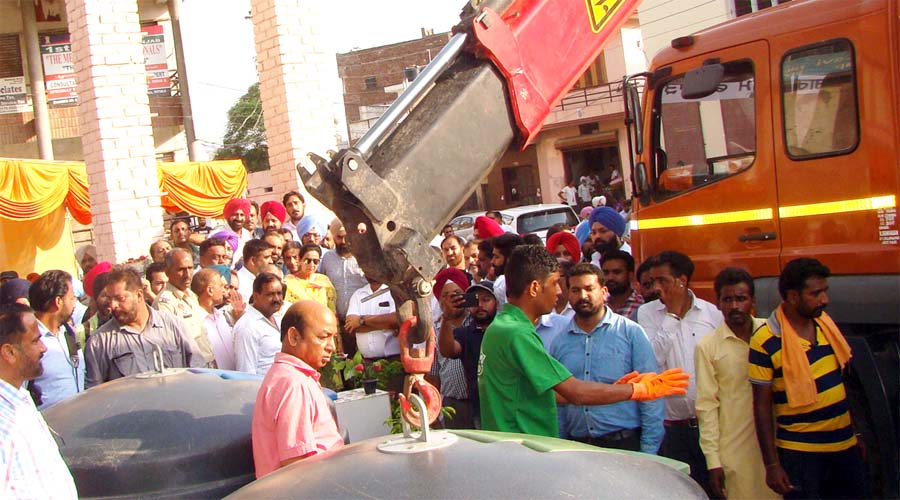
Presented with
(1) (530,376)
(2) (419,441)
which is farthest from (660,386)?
(2) (419,441)

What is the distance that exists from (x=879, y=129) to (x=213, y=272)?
4.40 meters

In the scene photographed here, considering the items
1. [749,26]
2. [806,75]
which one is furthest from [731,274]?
[749,26]

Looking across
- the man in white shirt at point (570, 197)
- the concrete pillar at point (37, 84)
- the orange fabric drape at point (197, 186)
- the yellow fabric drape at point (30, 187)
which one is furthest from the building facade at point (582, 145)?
the yellow fabric drape at point (30, 187)

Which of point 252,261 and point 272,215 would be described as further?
point 272,215

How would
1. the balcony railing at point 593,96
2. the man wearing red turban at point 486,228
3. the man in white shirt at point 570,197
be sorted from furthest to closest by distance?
the balcony railing at point 593,96, the man in white shirt at point 570,197, the man wearing red turban at point 486,228

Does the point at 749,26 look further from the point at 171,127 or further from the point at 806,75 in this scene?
the point at 171,127

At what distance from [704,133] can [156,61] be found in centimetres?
2642

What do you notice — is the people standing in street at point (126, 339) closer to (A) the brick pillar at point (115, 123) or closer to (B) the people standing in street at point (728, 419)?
(B) the people standing in street at point (728, 419)

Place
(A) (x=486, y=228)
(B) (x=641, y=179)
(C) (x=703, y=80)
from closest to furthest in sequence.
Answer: (C) (x=703, y=80)
(B) (x=641, y=179)
(A) (x=486, y=228)

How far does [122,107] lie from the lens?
33.6 ft

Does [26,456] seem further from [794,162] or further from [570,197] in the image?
[570,197]

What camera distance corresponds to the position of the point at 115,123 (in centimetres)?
1018

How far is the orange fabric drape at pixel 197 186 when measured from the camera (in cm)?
1895

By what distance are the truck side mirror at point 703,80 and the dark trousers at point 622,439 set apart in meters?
2.63
